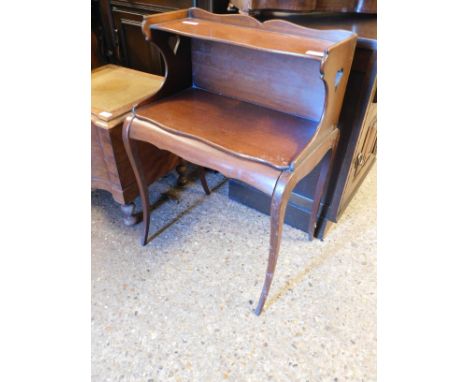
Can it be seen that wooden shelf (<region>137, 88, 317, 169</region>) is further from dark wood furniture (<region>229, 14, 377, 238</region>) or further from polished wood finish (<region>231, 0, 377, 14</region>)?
polished wood finish (<region>231, 0, 377, 14</region>)

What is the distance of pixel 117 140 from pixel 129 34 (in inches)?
31.9

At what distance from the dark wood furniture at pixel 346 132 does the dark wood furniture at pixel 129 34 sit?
2.51ft

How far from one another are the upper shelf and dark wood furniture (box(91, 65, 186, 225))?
308mm

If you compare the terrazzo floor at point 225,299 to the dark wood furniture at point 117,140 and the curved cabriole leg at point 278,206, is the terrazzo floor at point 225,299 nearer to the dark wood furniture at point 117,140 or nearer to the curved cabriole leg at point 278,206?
the dark wood furniture at point 117,140

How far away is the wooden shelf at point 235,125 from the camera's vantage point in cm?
88

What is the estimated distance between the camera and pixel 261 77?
1102 millimetres

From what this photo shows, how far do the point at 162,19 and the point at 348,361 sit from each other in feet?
4.26

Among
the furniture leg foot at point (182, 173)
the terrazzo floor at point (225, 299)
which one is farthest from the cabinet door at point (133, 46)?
the terrazzo floor at point (225, 299)

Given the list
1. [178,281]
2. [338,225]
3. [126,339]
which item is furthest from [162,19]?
[338,225]

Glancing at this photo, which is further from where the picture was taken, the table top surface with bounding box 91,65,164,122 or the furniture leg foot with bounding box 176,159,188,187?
the furniture leg foot with bounding box 176,159,188,187

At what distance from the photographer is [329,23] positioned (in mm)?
1199

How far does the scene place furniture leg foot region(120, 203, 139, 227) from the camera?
144cm

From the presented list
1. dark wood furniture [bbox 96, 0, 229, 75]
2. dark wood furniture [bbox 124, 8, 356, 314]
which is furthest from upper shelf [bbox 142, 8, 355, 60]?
dark wood furniture [bbox 96, 0, 229, 75]

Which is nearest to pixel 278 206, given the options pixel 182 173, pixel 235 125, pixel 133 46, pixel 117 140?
Answer: pixel 235 125
